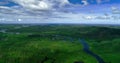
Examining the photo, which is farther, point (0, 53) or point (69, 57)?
point (0, 53)

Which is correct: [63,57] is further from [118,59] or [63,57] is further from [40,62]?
[118,59]

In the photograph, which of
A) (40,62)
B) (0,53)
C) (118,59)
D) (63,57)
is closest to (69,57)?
(63,57)

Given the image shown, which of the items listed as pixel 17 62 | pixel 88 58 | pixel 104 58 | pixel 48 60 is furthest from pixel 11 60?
pixel 104 58

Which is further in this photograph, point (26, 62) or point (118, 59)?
point (118, 59)

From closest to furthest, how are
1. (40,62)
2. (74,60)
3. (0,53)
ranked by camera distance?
(40,62), (74,60), (0,53)

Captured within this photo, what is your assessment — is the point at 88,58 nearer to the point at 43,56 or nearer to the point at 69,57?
the point at 69,57

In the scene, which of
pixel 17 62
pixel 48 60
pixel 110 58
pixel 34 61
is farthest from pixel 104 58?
pixel 17 62

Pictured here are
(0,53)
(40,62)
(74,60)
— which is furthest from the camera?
(0,53)

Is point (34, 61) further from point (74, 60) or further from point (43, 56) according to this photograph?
point (74, 60)
